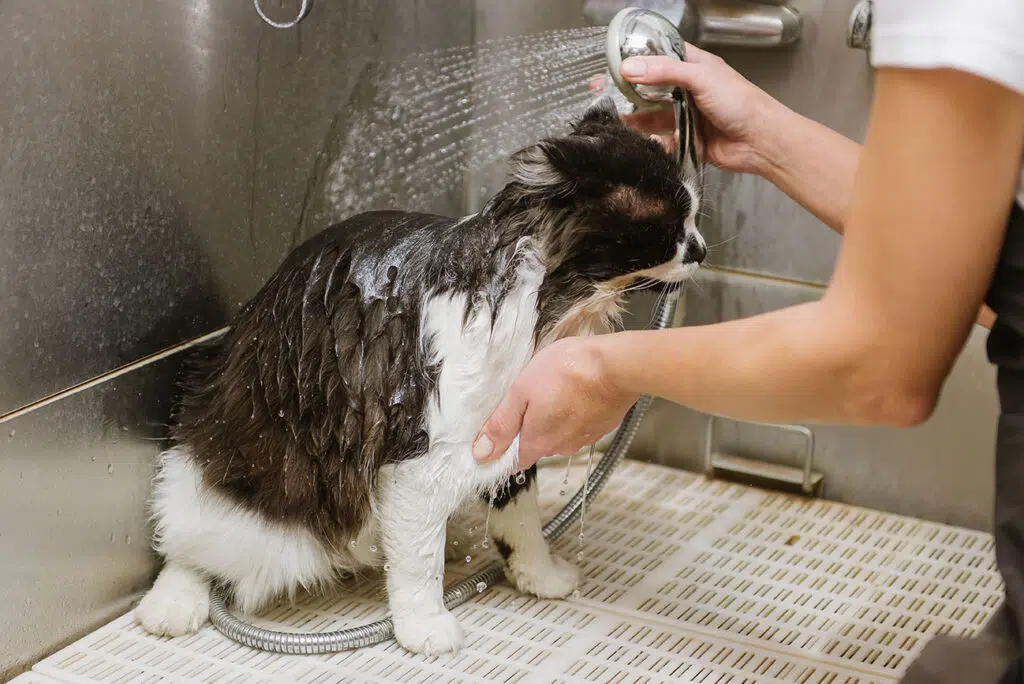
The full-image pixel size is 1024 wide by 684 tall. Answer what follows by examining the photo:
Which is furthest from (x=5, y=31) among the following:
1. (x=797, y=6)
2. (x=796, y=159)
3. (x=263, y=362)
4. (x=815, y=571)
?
(x=815, y=571)

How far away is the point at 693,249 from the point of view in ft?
4.94

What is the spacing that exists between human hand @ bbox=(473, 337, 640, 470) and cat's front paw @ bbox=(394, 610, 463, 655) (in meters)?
0.36

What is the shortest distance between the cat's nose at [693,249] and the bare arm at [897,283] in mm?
439

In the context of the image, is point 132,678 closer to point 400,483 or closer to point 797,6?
point 400,483

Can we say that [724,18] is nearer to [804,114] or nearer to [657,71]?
[804,114]

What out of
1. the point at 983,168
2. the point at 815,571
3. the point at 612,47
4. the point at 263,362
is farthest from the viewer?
the point at 815,571

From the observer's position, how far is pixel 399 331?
155 centimetres

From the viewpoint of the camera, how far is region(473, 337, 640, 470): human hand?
1.23 metres

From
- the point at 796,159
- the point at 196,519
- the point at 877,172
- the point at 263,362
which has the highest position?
the point at 877,172

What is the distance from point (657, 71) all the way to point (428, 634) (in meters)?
0.87

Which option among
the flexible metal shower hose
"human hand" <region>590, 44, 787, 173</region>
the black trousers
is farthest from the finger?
the black trousers

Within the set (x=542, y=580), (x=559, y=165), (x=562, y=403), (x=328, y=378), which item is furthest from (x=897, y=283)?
(x=542, y=580)

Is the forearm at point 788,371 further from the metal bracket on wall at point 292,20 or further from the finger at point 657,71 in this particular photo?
the metal bracket on wall at point 292,20

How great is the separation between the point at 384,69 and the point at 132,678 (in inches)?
42.6
